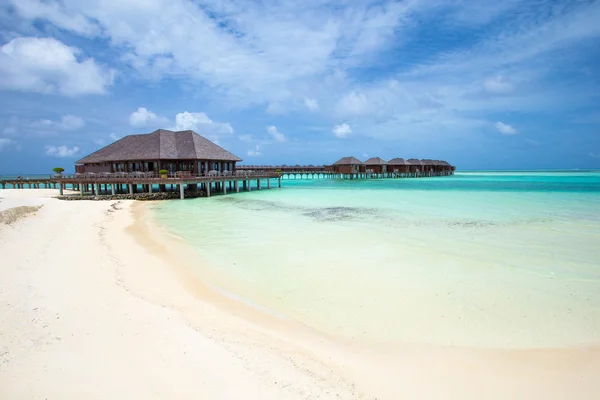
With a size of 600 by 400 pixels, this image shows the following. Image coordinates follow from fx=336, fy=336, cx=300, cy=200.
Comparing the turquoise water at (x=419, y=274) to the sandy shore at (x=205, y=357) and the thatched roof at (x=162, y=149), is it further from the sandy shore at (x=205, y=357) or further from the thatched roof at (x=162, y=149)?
the thatched roof at (x=162, y=149)

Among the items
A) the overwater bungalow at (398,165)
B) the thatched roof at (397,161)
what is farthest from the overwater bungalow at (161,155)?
the overwater bungalow at (398,165)

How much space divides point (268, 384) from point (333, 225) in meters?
11.2

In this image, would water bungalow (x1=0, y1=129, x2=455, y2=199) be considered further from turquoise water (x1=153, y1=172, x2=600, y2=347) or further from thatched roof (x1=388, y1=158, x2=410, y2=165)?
thatched roof (x1=388, y1=158, x2=410, y2=165)

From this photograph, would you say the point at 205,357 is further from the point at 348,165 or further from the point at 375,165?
the point at 375,165

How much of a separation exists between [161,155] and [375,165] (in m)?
42.2

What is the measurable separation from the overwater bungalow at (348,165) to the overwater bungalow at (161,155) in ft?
97.3

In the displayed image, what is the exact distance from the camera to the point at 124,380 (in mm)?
3525

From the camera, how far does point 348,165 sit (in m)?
58.9

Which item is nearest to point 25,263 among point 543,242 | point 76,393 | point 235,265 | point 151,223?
point 235,265

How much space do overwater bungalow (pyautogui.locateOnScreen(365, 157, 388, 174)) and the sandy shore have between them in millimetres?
56817

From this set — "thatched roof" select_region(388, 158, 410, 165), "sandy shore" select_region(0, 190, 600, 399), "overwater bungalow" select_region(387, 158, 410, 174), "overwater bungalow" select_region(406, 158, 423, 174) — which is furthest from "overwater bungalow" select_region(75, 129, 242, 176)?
"overwater bungalow" select_region(406, 158, 423, 174)

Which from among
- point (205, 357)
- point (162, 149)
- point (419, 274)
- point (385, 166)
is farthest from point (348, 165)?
point (205, 357)

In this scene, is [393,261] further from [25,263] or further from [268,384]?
[25,263]

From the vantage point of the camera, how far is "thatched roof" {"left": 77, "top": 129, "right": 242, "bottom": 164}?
28234mm
